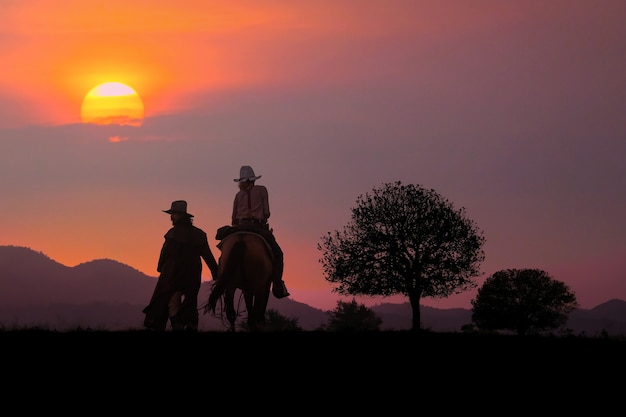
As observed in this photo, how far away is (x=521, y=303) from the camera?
243ft

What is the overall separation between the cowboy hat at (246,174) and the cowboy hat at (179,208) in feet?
7.31

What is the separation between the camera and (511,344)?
72.7ft

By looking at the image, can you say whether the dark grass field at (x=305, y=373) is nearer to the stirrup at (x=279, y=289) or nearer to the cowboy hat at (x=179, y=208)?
the stirrup at (x=279, y=289)

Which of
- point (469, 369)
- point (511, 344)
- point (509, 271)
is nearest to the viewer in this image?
point (469, 369)

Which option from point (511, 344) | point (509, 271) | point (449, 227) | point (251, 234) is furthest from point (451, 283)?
point (511, 344)

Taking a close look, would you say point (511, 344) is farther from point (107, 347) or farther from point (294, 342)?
point (107, 347)

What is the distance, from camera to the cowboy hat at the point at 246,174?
29.2 metres

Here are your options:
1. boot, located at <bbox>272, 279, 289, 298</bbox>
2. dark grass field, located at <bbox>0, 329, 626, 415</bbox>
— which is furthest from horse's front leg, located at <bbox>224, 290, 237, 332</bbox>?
dark grass field, located at <bbox>0, 329, 626, 415</bbox>

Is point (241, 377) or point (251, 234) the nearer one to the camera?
point (241, 377)

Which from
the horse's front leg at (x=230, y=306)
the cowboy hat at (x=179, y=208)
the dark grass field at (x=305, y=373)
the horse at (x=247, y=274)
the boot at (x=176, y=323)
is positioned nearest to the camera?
the dark grass field at (x=305, y=373)

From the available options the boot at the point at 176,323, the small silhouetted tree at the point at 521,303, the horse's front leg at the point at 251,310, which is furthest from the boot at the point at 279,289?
the small silhouetted tree at the point at 521,303

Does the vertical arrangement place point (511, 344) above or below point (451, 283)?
below

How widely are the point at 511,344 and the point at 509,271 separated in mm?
53895

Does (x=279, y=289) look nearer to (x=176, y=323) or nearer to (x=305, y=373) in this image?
(x=176, y=323)
